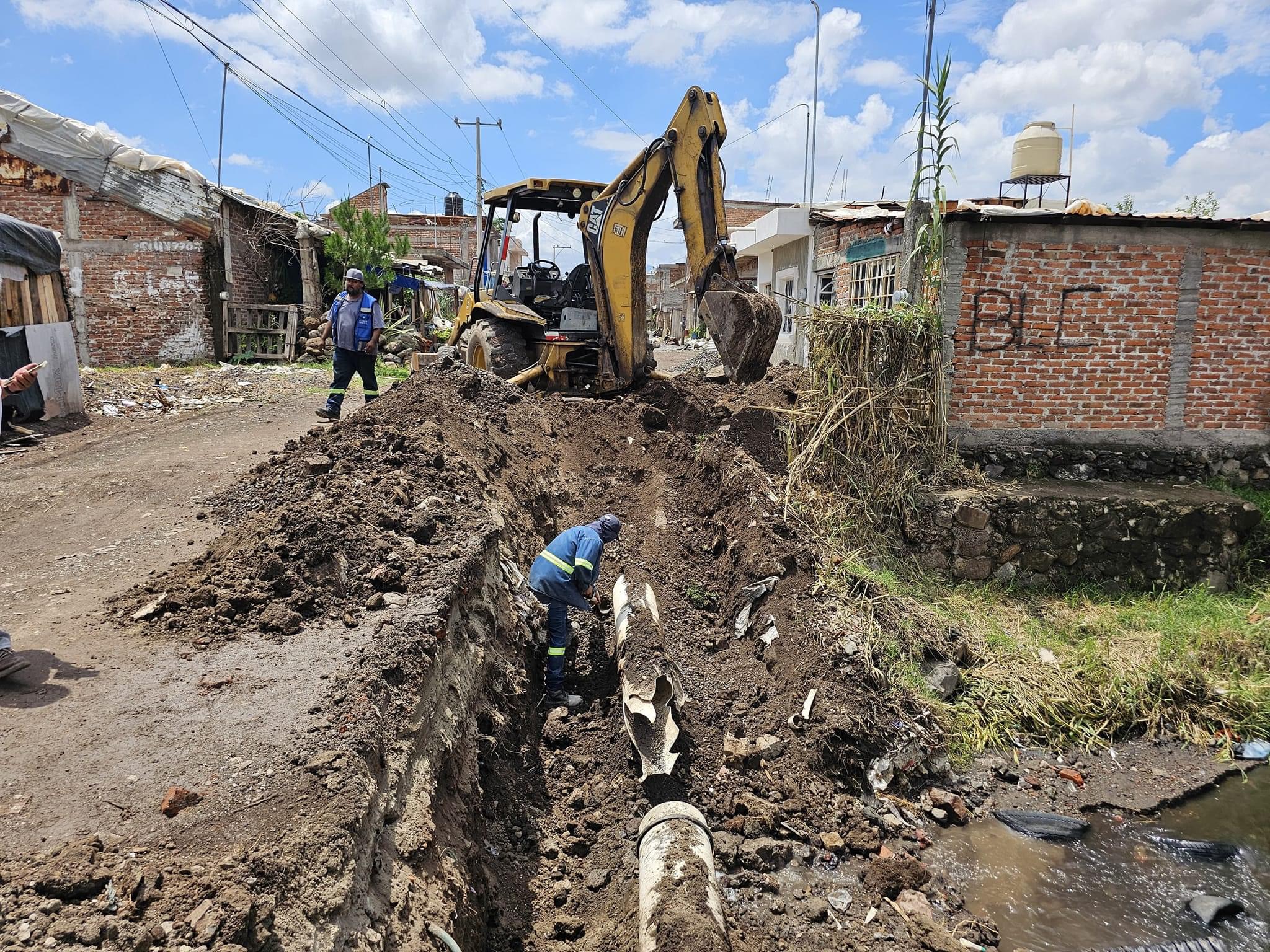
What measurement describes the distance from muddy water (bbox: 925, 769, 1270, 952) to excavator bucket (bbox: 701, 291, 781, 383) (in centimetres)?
475

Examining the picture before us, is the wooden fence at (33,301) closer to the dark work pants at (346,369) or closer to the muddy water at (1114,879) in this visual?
the dark work pants at (346,369)

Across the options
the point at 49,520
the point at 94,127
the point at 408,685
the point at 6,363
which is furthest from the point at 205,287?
the point at 408,685

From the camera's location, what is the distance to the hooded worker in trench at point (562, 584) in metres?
5.61

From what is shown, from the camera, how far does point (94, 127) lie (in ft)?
50.9

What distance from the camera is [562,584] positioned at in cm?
562

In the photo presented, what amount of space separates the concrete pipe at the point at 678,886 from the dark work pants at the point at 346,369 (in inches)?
273

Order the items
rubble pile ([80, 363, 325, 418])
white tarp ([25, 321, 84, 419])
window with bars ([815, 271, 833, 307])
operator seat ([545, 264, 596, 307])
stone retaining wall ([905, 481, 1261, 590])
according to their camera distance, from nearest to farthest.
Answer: stone retaining wall ([905, 481, 1261, 590]), white tarp ([25, 321, 84, 419]), operator seat ([545, 264, 596, 307]), rubble pile ([80, 363, 325, 418]), window with bars ([815, 271, 833, 307])

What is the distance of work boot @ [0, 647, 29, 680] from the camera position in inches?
147

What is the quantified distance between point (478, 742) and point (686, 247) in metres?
6.08

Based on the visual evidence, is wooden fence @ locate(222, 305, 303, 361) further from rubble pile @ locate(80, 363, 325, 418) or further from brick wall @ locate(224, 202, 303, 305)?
rubble pile @ locate(80, 363, 325, 418)

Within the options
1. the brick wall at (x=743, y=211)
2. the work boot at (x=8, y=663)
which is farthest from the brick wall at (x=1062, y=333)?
the brick wall at (x=743, y=211)

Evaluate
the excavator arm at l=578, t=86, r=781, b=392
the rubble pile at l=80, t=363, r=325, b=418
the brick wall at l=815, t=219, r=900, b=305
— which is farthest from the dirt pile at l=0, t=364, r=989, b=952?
the rubble pile at l=80, t=363, r=325, b=418

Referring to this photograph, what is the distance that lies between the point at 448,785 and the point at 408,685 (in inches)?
22.2

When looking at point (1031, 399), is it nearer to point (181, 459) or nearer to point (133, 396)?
point (181, 459)
